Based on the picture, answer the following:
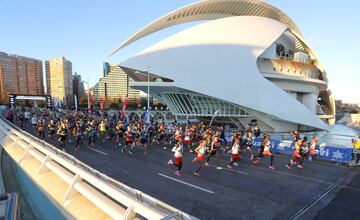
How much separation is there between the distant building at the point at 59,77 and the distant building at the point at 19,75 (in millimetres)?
6691

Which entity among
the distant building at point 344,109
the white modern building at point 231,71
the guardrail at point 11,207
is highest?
the white modern building at point 231,71

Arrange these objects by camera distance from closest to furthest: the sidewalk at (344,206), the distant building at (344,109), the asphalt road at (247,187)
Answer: the sidewalk at (344,206) < the asphalt road at (247,187) < the distant building at (344,109)

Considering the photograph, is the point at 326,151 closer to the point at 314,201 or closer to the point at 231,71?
the point at 314,201

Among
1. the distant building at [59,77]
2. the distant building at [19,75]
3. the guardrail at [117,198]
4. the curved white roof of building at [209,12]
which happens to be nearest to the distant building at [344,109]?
the curved white roof of building at [209,12]

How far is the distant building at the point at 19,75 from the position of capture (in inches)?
4092

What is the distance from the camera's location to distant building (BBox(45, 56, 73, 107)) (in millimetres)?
127062

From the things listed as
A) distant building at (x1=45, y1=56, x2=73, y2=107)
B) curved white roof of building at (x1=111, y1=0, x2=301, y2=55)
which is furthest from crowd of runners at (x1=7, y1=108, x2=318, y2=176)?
distant building at (x1=45, y1=56, x2=73, y2=107)

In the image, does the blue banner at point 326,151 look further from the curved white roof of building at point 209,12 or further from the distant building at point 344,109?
the distant building at point 344,109

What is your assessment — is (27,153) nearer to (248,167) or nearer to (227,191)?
(227,191)

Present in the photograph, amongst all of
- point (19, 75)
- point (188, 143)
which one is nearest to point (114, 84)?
point (19, 75)

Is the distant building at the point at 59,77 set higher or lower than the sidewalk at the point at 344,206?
higher

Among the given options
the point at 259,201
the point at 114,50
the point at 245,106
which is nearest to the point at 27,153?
the point at 259,201

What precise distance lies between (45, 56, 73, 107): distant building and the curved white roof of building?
98.8 m

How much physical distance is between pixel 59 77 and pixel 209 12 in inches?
4398
